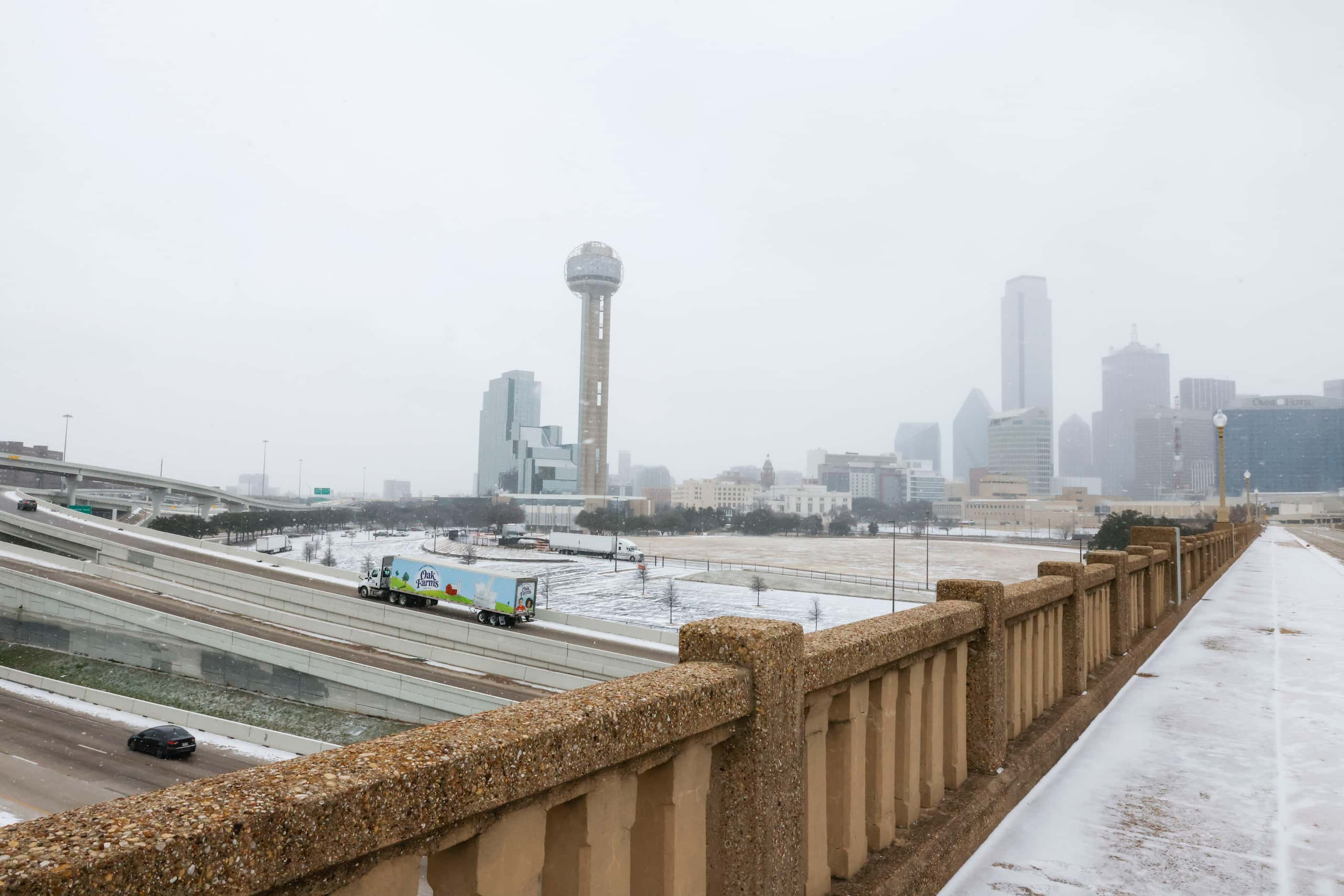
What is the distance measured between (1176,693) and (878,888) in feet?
16.3

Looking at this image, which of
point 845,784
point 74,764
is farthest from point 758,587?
point 845,784

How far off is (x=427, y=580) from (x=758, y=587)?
1013 inches

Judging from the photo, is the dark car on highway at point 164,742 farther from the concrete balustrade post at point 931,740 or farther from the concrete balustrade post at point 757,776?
the concrete balustrade post at point 757,776

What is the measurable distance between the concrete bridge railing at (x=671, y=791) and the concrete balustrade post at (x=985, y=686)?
0.01 m

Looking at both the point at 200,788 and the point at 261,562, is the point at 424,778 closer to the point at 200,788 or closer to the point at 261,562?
the point at 200,788

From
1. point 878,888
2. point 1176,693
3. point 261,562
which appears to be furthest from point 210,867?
point 261,562

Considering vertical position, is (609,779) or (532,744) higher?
(532,744)

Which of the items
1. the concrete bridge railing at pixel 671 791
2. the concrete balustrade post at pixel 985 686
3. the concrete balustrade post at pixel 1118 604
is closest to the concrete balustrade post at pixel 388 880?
the concrete bridge railing at pixel 671 791

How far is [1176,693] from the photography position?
6.28 m

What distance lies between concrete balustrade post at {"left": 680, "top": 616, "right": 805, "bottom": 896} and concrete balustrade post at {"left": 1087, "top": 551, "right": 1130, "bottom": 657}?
235 inches

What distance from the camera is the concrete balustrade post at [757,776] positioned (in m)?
2.31

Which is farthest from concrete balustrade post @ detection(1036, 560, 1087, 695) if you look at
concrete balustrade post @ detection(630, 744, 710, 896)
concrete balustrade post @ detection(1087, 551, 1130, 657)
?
concrete balustrade post @ detection(630, 744, 710, 896)

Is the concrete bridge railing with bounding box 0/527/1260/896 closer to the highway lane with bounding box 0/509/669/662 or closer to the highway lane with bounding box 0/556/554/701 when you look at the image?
the highway lane with bounding box 0/556/554/701

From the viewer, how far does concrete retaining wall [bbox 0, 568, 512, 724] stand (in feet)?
89.8
